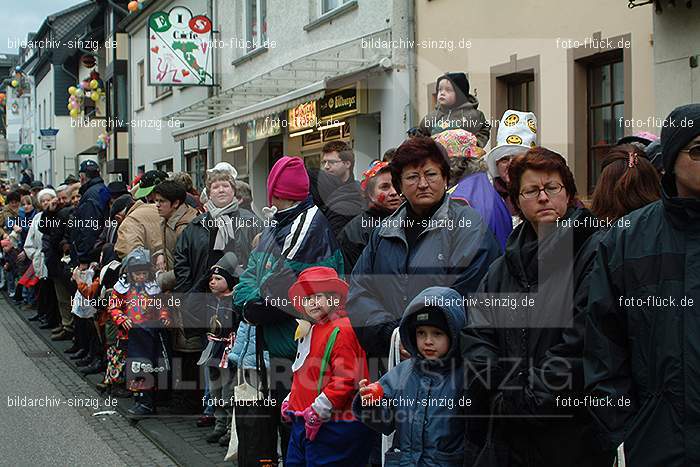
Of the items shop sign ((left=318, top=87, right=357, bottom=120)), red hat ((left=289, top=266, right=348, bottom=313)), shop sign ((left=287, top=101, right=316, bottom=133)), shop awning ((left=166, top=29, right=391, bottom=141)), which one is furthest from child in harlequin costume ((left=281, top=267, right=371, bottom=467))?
shop sign ((left=287, top=101, right=316, bottom=133))

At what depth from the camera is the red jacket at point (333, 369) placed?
4746 mm

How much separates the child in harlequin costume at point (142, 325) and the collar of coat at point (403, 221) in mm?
4218

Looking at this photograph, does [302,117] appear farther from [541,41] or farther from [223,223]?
[223,223]

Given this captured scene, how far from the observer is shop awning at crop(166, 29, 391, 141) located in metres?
13.7

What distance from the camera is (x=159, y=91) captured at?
2823 cm

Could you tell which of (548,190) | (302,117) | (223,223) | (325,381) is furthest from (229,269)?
(302,117)

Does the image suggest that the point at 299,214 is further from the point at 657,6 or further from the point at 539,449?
the point at 657,6

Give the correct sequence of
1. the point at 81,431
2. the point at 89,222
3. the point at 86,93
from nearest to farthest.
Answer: the point at 81,431 < the point at 89,222 < the point at 86,93

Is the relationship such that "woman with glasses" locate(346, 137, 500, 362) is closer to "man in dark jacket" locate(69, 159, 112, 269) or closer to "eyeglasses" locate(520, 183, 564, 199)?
"eyeglasses" locate(520, 183, 564, 199)

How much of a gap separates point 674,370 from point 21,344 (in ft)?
39.7

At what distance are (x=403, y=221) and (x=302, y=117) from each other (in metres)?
12.6

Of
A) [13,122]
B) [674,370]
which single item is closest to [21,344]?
[674,370]

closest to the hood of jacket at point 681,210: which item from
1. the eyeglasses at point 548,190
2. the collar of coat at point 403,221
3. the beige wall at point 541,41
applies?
the eyeglasses at point 548,190

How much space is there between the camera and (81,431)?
7969 millimetres
